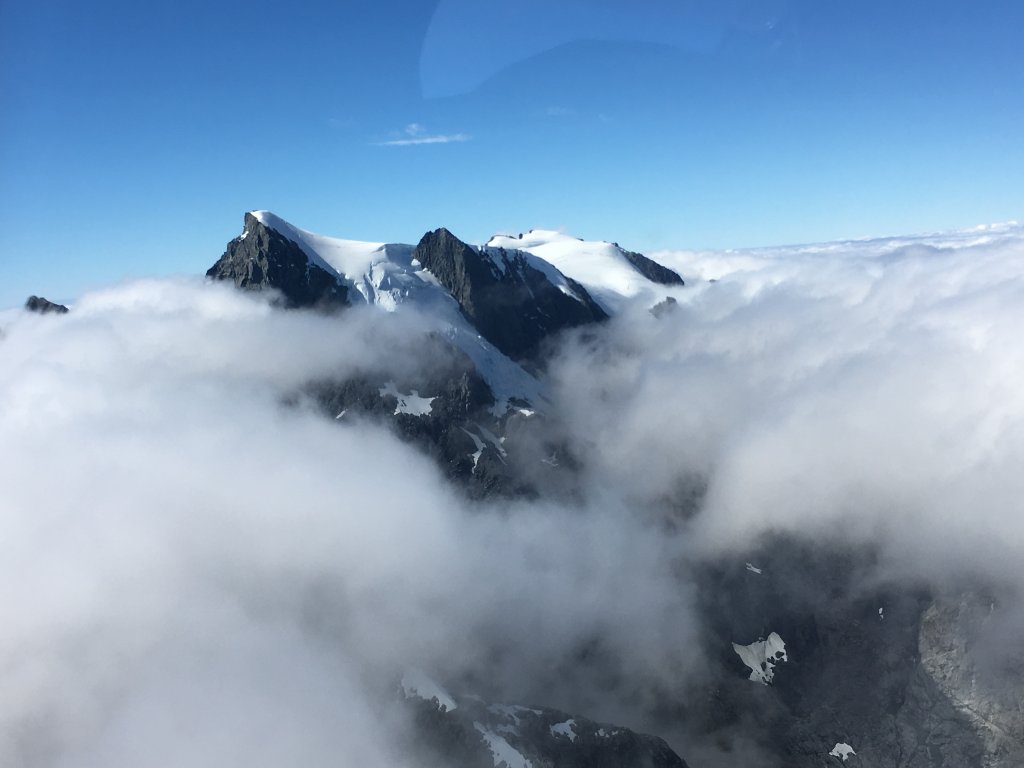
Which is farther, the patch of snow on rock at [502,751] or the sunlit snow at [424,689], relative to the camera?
the sunlit snow at [424,689]

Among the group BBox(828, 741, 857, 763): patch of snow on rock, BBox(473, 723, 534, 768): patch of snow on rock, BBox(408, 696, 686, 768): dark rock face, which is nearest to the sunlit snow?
BBox(408, 696, 686, 768): dark rock face

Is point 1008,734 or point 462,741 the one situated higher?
point 462,741

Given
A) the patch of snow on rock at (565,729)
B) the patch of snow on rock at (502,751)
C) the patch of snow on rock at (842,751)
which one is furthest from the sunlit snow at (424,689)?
the patch of snow on rock at (842,751)

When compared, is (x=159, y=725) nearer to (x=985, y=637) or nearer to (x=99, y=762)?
(x=99, y=762)

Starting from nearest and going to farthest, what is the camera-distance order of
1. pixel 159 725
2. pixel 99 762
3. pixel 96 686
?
pixel 99 762 < pixel 159 725 < pixel 96 686

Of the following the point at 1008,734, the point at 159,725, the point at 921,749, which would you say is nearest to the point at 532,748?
the point at 159,725

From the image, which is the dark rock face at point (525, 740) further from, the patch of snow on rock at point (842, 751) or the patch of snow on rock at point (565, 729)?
the patch of snow on rock at point (842, 751)

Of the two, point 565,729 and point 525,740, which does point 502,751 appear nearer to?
point 525,740

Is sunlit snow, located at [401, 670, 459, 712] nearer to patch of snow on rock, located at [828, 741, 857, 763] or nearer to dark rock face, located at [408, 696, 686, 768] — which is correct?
dark rock face, located at [408, 696, 686, 768]

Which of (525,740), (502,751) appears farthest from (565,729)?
(502,751)
